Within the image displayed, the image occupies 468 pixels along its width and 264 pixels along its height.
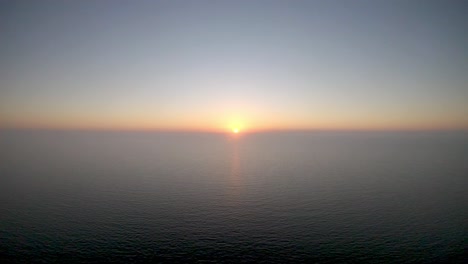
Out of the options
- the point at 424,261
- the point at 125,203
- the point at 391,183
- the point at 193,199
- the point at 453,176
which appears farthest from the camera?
the point at 453,176

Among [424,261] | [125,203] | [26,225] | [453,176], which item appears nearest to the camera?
[424,261]

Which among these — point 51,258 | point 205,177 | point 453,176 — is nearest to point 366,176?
point 453,176

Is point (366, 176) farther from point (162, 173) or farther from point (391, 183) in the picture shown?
point (162, 173)

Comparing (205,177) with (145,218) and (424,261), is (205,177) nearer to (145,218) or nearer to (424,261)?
(145,218)

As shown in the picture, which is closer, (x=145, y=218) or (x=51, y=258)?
(x=51, y=258)

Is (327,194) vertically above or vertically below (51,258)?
above

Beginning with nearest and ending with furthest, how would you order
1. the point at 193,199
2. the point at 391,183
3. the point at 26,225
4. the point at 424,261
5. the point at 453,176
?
the point at 424,261, the point at 26,225, the point at 193,199, the point at 391,183, the point at 453,176

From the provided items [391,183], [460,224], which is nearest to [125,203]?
[460,224]

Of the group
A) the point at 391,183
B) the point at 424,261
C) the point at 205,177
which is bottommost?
the point at 424,261

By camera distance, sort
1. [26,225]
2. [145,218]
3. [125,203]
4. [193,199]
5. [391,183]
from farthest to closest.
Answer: [391,183] → [193,199] → [125,203] → [145,218] → [26,225]
